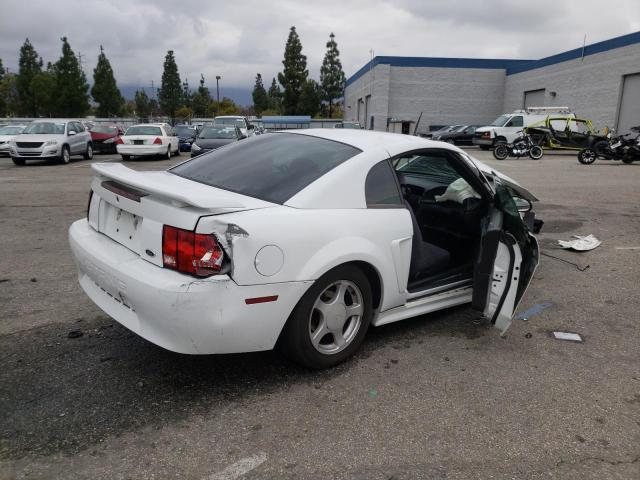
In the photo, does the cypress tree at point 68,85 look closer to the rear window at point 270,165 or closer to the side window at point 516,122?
the side window at point 516,122

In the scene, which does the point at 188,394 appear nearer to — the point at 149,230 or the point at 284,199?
the point at 149,230

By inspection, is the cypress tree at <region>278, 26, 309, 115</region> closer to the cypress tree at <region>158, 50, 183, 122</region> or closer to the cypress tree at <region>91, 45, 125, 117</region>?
the cypress tree at <region>158, 50, 183, 122</region>

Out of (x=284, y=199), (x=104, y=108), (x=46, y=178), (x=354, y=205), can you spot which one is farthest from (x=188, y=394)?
(x=104, y=108)

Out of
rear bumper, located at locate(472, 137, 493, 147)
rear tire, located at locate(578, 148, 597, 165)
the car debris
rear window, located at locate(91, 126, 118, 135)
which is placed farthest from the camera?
rear bumper, located at locate(472, 137, 493, 147)

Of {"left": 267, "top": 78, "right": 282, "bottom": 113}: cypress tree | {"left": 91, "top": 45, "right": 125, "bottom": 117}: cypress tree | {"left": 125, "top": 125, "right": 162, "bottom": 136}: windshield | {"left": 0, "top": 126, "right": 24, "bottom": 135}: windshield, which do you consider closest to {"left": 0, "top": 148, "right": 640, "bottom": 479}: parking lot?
{"left": 125, "top": 125, "right": 162, "bottom": 136}: windshield

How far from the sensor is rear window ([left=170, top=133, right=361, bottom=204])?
10.3ft

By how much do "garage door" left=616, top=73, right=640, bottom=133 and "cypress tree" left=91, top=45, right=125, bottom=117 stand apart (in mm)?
64596

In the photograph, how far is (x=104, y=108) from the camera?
238 ft

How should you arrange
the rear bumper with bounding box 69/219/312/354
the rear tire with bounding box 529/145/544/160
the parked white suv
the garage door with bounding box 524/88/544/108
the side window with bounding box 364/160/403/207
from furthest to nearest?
the garage door with bounding box 524/88/544/108 < the rear tire with bounding box 529/145/544/160 < the parked white suv < the side window with bounding box 364/160/403/207 < the rear bumper with bounding box 69/219/312/354

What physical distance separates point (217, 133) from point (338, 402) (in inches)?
663

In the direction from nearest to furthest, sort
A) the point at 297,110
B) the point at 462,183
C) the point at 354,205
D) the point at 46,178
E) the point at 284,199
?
the point at 284,199, the point at 354,205, the point at 462,183, the point at 46,178, the point at 297,110

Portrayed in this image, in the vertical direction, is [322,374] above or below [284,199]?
below

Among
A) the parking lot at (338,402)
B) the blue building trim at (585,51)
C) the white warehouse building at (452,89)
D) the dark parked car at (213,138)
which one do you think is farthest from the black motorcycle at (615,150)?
the parking lot at (338,402)

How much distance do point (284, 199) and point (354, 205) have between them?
0.47m
